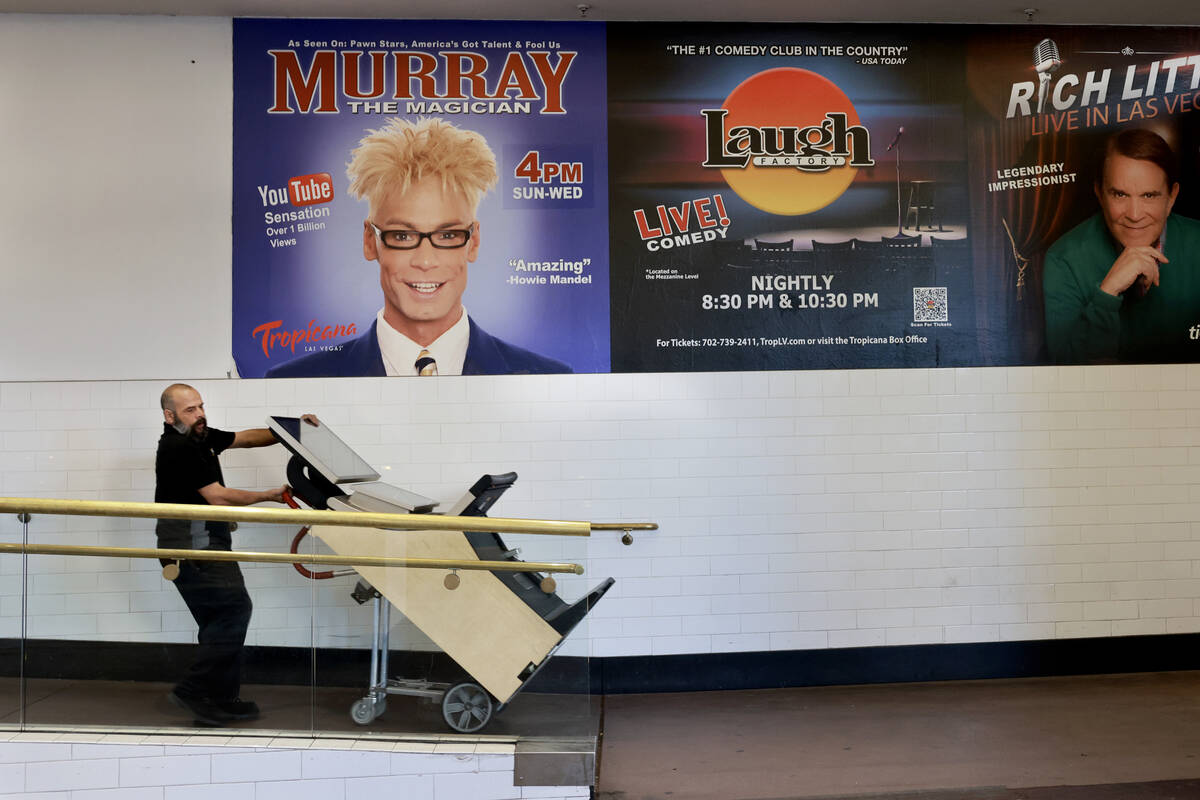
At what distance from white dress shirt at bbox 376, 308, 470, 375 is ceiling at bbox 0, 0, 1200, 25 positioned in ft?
5.71

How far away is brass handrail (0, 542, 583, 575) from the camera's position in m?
3.74

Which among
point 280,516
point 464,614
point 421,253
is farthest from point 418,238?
point 464,614

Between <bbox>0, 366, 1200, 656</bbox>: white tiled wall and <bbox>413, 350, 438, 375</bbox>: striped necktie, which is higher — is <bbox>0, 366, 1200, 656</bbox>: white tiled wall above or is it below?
below

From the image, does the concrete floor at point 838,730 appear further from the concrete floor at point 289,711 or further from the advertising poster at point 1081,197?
the advertising poster at point 1081,197

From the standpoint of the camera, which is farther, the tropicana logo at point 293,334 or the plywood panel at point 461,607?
the tropicana logo at point 293,334

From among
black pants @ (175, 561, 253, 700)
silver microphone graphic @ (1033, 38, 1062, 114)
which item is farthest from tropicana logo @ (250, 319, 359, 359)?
silver microphone graphic @ (1033, 38, 1062, 114)

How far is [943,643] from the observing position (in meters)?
5.77

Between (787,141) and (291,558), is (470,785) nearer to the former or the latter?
(291,558)

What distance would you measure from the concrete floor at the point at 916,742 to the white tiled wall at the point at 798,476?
1.24 ft

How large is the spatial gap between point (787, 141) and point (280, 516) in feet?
12.2

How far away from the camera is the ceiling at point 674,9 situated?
218 inches

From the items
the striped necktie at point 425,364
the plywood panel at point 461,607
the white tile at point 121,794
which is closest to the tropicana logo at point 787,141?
the striped necktie at point 425,364

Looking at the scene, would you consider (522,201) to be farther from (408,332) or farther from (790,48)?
(790,48)

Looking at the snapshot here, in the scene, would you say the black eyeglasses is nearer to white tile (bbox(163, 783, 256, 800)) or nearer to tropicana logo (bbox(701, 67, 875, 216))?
tropicana logo (bbox(701, 67, 875, 216))
